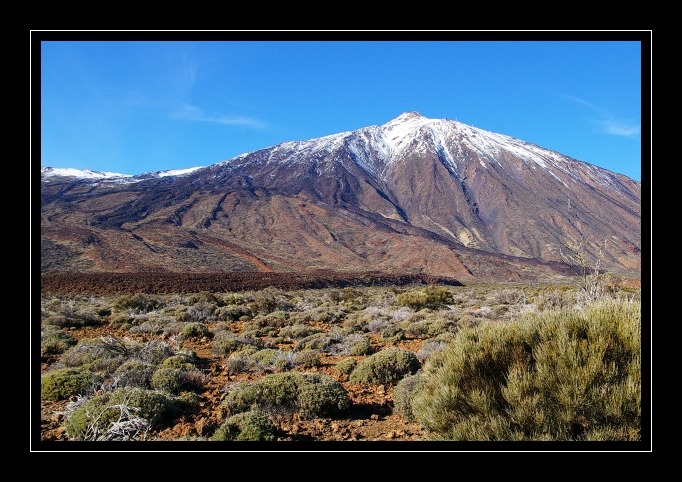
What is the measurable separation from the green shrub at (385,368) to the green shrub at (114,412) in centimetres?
313

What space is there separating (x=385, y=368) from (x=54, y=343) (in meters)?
8.21

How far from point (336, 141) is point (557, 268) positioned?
4761 inches

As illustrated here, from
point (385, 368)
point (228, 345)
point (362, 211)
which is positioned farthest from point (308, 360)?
point (362, 211)

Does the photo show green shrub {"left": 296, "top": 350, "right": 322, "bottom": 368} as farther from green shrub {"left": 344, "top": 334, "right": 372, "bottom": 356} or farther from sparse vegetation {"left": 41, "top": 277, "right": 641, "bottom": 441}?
green shrub {"left": 344, "top": 334, "right": 372, "bottom": 356}

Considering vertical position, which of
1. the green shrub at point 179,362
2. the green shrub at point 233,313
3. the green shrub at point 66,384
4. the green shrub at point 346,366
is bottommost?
the green shrub at point 233,313

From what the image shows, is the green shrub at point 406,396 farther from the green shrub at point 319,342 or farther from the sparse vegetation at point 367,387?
the green shrub at point 319,342

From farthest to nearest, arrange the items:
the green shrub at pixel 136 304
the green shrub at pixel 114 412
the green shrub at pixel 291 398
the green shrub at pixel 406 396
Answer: the green shrub at pixel 136 304 < the green shrub at pixel 291 398 < the green shrub at pixel 406 396 < the green shrub at pixel 114 412

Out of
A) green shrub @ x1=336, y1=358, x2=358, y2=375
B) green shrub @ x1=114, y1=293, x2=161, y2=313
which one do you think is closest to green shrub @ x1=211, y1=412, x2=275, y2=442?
green shrub @ x1=336, y1=358, x2=358, y2=375

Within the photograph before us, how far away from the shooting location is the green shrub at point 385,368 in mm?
7488

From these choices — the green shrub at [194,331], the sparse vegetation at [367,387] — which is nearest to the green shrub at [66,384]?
the sparse vegetation at [367,387]

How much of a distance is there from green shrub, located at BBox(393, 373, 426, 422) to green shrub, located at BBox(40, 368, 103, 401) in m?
4.38

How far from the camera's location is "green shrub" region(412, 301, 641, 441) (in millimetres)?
3496
